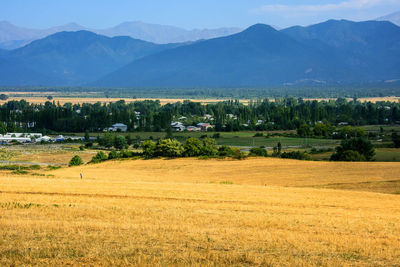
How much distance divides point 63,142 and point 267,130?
1937 inches

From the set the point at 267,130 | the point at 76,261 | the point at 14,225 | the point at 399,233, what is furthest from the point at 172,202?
the point at 267,130

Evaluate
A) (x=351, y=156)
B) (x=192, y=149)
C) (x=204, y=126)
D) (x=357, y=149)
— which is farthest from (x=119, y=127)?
(x=351, y=156)

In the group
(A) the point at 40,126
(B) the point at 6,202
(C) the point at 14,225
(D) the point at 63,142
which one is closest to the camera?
(C) the point at 14,225

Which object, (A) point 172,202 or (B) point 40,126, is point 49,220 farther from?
(B) point 40,126

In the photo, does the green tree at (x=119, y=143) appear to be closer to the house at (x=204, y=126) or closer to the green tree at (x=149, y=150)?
the green tree at (x=149, y=150)

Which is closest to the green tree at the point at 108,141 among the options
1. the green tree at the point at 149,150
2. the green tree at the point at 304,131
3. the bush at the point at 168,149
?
the green tree at the point at 149,150

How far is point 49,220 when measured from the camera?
18.6 metres

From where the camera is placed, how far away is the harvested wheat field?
13.5 metres

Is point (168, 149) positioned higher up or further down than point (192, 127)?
higher up

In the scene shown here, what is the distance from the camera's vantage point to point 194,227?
18000 millimetres

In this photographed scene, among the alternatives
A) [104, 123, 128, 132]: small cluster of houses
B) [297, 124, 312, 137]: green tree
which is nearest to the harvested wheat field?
[297, 124, 312, 137]: green tree

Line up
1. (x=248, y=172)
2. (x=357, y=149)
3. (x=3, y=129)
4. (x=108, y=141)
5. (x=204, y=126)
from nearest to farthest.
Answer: (x=248, y=172) < (x=357, y=149) < (x=108, y=141) < (x=3, y=129) < (x=204, y=126)

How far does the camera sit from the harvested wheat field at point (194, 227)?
1349 cm

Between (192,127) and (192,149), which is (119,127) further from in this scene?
(192,149)
